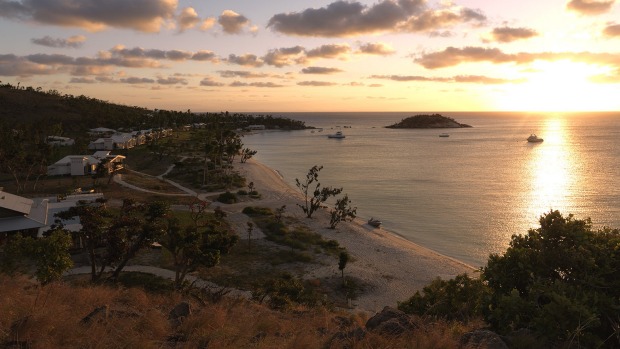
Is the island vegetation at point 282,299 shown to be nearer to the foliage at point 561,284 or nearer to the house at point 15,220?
the foliage at point 561,284

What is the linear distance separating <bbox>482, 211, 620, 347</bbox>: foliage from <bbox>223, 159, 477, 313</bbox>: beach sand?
1463cm

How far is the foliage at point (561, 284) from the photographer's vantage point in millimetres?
10469

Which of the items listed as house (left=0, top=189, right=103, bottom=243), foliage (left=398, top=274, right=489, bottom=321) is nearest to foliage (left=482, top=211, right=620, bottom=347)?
foliage (left=398, top=274, right=489, bottom=321)

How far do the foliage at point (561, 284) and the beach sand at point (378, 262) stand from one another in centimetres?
1463

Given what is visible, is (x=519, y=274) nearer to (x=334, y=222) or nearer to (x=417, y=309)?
(x=417, y=309)

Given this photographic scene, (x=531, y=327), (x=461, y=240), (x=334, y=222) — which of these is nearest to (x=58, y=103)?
(x=334, y=222)

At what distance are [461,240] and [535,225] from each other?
36.2 feet

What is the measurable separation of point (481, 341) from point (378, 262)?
2695cm

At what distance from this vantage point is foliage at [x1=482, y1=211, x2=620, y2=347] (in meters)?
10.5

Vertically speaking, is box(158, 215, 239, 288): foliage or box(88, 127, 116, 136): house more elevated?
box(88, 127, 116, 136): house

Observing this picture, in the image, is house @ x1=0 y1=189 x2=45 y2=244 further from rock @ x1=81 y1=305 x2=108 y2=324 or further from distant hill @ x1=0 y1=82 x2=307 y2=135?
distant hill @ x1=0 y1=82 x2=307 y2=135

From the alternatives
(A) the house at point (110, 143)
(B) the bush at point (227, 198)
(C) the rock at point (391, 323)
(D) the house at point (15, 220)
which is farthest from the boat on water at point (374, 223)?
(A) the house at point (110, 143)

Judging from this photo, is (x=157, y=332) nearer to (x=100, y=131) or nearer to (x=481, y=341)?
(x=481, y=341)

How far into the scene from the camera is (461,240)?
147ft
